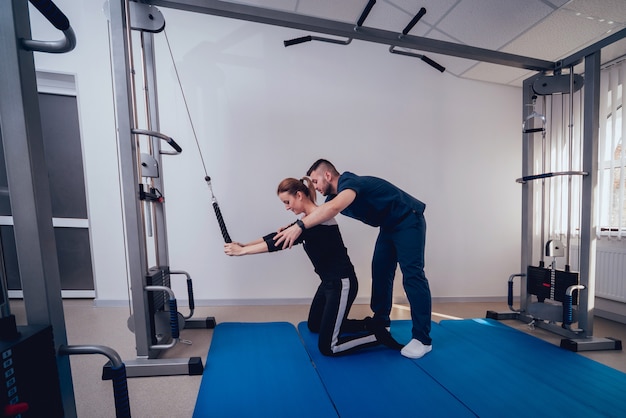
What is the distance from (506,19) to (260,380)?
3130 mm

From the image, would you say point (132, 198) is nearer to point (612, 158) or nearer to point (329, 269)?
point (329, 269)

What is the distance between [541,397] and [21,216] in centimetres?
234

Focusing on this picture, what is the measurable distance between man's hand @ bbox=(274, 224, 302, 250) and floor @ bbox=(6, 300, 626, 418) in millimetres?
905

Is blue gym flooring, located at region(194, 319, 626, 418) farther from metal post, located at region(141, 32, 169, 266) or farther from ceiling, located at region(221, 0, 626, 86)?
ceiling, located at region(221, 0, 626, 86)

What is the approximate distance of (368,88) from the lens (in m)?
3.02

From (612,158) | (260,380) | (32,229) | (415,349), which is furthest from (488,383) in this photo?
(612,158)

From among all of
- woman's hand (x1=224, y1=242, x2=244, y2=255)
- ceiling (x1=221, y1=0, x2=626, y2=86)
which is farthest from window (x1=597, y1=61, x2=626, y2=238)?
woman's hand (x1=224, y1=242, x2=244, y2=255)

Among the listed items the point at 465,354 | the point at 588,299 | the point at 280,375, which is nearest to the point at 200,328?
the point at 280,375

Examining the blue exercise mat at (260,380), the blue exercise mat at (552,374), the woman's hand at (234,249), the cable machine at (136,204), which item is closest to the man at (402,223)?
the blue exercise mat at (552,374)

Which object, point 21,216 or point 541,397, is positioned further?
point 541,397

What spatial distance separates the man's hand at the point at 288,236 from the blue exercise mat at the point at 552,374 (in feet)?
4.49

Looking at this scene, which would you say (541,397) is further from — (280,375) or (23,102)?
(23,102)

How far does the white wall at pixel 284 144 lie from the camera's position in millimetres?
2775

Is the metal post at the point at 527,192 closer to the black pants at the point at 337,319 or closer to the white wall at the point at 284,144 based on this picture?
the white wall at the point at 284,144
